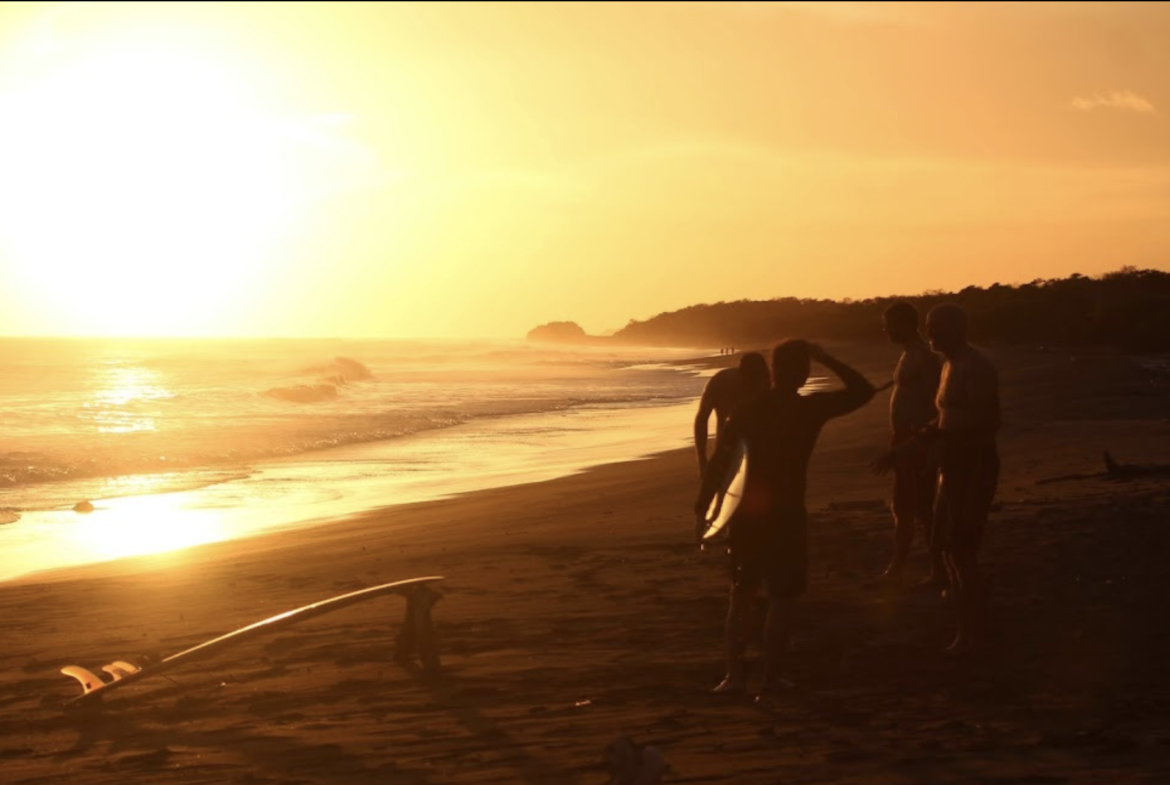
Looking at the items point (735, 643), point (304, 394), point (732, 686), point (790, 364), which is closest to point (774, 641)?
point (735, 643)

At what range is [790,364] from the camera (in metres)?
6.05

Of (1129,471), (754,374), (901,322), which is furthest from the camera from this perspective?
(1129,471)

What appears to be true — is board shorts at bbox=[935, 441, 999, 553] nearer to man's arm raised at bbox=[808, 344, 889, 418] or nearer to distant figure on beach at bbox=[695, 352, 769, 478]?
man's arm raised at bbox=[808, 344, 889, 418]

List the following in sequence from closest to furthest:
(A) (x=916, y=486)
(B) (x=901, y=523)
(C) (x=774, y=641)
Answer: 1. (C) (x=774, y=641)
2. (A) (x=916, y=486)
3. (B) (x=901, y=523)

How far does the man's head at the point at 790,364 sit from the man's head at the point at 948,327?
1.01 m

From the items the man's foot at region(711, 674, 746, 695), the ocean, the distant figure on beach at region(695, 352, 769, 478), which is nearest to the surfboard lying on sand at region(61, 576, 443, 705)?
the man's foot at region(711, 674, 746, 695)

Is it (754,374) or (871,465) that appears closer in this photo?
(871,465)

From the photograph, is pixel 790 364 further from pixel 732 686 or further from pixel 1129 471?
pixel 1129 471

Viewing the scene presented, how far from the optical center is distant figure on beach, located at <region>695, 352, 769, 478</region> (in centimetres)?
694

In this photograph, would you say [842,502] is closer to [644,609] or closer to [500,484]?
[644,609]

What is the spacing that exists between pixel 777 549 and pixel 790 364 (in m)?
0.88

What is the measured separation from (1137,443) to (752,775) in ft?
39.7

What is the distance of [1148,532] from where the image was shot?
921 centimetres

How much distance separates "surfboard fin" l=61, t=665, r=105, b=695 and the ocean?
18.3 feet
